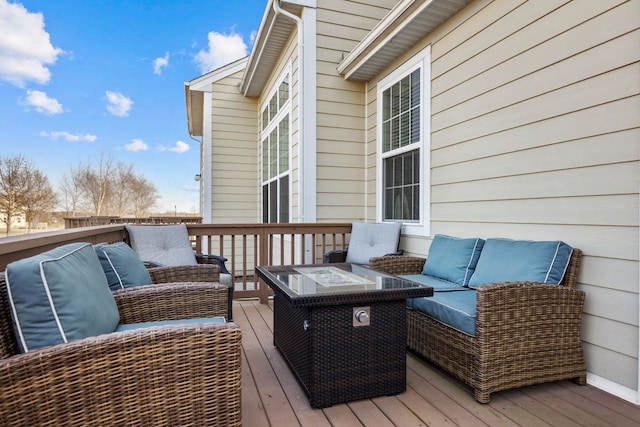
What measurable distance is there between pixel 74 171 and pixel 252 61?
37.4 ft

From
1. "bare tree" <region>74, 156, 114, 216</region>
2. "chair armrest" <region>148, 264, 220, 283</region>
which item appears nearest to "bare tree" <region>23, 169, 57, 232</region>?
"chair armrest" <region>148, 264, 220, 283</region>

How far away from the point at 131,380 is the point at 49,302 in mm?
392

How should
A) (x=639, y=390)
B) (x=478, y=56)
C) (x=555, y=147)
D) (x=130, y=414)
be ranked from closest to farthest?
(x=130, y=414) → (x=639, y=390) → (x=555, y=147) → (x=478, y=56)

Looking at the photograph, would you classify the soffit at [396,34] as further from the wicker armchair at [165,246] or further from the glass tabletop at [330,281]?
the wicker armchair at [165,246]

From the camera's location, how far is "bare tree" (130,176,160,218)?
16094 millimetres

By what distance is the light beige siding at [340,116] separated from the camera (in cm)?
468

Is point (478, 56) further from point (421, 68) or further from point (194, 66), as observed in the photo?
point (194, 66)

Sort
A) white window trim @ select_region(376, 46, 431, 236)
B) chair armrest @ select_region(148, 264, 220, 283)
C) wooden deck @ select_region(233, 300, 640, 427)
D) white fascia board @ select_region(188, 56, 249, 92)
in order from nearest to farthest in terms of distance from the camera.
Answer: wooden deck @ select_region(233, 300, 640, 427) → chair armrest @ select_region(148, 264, 220, 283) → white window trim @ select_region(376, 46, 431, 236) → white fascia board @ select_region(188, 56, 249, 92)

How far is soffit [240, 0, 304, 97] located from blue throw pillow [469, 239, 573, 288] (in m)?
A: 3.74

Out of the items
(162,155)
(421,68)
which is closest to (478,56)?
(421,68)

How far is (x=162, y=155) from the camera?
2242cm

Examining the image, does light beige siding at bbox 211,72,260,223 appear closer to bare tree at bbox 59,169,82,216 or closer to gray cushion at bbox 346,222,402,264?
gray cushion at bbox 346,222,402,264

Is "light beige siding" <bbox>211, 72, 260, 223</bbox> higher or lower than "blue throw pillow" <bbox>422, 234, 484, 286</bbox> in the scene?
higher

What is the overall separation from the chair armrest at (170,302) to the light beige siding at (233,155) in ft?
18.4
